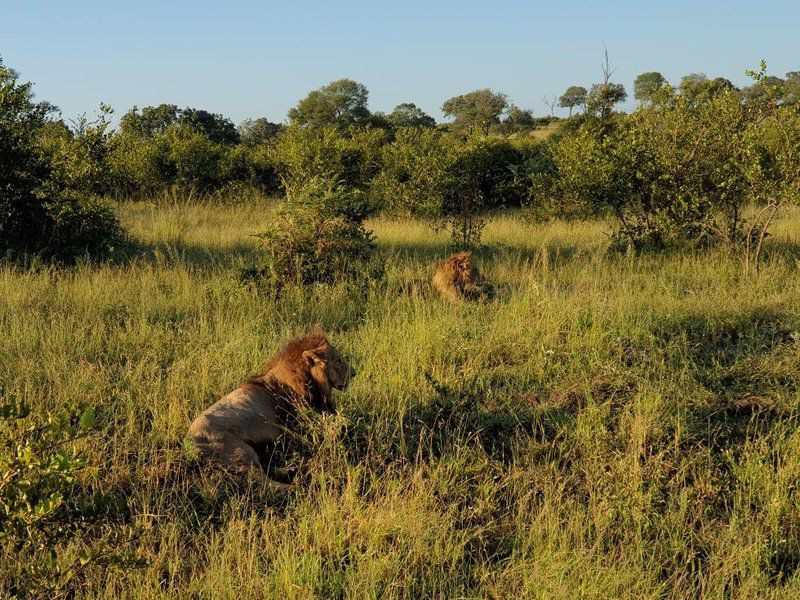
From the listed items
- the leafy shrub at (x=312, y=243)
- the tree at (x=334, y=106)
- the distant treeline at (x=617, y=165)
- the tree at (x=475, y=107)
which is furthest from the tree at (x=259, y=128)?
the leafy shrub at (x=312, y=243)

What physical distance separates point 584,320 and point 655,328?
59 centimetres

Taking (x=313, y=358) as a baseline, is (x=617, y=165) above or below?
above

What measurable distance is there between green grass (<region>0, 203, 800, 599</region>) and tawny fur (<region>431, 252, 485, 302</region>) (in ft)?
0.79

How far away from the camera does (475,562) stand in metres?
3.37

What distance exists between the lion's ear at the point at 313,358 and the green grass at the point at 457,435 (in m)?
0.38

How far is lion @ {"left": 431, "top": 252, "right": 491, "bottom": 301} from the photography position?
7508mm

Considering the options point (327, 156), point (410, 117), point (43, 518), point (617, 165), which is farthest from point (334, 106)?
point (43, 518)

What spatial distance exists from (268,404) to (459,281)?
3558 mm

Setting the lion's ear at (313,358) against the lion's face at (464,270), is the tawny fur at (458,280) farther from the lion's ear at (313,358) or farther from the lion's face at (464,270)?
the lion's ear at (313,358)

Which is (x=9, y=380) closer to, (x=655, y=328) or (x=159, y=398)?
(x=159, y=398)

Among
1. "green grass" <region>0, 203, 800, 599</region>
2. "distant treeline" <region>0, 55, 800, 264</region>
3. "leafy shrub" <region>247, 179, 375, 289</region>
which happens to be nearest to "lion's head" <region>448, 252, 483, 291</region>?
"green grass" <region>0, 203, 800, 599</region>

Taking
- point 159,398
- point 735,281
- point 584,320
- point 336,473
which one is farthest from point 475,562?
point 735,281

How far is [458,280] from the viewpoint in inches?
300

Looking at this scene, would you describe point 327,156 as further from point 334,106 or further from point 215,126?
point 334,106
